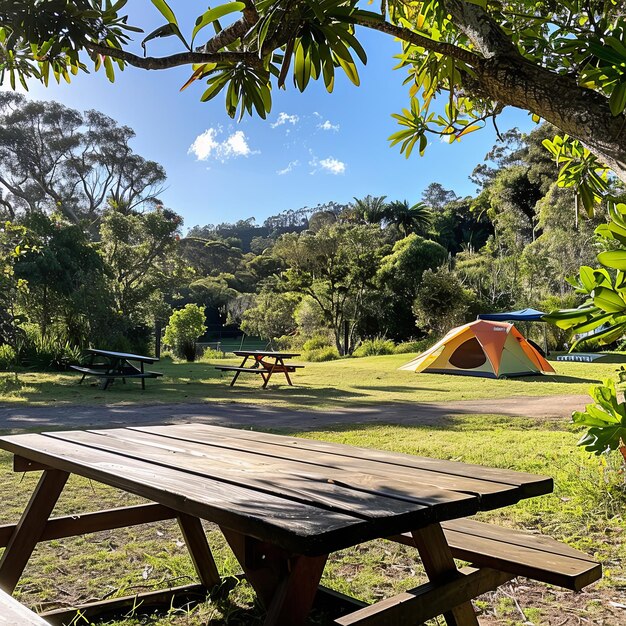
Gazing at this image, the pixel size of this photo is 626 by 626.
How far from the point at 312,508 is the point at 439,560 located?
1.62 ft

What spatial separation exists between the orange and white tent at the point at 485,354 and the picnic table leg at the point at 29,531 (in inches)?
490

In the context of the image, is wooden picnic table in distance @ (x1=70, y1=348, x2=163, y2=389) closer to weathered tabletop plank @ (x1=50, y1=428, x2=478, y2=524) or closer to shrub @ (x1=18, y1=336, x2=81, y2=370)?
shrub @ (x1=18, y1=336, x2=81, y2=370)

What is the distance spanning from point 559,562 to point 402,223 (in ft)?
153

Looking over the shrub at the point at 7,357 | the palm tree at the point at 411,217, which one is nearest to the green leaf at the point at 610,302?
the shrub at the point at 7,357

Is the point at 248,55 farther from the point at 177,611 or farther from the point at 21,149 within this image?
the point at 21,149

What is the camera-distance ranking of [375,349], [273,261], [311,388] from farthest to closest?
[273,261] < [375,349] < [311,388]

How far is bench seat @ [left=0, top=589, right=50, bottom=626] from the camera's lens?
100 cm

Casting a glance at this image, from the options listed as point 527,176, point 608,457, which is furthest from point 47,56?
point 527,176

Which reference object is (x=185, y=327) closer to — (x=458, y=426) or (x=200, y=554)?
(x=458, y=426)

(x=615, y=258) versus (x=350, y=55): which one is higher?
(x=350, y=55)

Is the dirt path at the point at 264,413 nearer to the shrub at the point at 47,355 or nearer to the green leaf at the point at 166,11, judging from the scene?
the green leaf at the point at 166,11

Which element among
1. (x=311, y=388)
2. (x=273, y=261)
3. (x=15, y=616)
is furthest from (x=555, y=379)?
(x=273, y=261)

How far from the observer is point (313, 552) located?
1.08 metres

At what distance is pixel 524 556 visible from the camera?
163 cm
